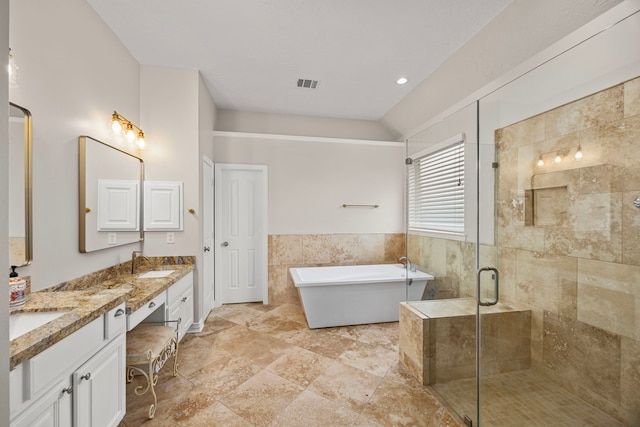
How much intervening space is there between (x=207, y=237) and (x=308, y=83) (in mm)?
2330

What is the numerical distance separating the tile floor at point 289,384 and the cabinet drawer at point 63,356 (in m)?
0.86

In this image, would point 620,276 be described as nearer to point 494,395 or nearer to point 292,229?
point 494,395

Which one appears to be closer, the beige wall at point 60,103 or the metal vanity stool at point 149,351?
the beige wall at point 60,103

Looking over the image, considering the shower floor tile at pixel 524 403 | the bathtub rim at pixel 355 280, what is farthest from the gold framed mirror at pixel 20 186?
the shower floor tile at pixel 524 403

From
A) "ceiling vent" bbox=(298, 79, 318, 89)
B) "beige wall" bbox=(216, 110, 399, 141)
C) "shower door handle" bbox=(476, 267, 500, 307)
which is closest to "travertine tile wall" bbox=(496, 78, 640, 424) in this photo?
"shower door handle" bbox=(476, 267, 500, 307)

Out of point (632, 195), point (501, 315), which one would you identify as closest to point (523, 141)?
point (632, 195)

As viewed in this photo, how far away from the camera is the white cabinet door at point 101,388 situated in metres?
1.22

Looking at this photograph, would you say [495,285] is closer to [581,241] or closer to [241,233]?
[581,241]

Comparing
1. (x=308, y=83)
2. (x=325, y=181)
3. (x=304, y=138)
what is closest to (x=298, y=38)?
(x=308, y=83)

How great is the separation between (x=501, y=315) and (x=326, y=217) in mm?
2704

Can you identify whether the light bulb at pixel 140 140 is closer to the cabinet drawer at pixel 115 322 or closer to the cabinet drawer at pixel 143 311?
the cabinet drawer at pixel 143 311

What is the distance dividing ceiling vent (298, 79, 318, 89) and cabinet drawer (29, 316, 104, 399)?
2972mm

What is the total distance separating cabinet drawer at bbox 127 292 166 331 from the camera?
1720 millimetres

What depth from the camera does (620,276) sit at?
1.46 meters
